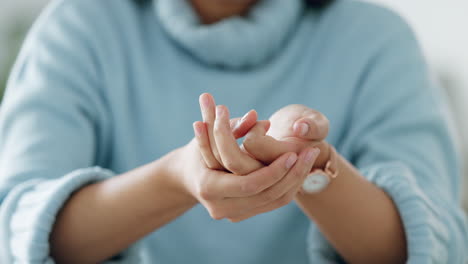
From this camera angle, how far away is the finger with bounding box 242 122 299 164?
0.48 meters

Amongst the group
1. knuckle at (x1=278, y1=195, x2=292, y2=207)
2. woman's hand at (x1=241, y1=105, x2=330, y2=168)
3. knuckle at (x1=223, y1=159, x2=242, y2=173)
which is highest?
woman's hand at (x1=241, y1=105, x2=330, y2=168)

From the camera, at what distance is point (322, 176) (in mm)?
576

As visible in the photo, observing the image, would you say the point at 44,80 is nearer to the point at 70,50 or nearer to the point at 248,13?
the point at 70,50

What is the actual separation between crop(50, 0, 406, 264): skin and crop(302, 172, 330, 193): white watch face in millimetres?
13

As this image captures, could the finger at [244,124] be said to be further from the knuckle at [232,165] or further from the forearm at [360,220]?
the forearm at [360,220]

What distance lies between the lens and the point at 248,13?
891mm

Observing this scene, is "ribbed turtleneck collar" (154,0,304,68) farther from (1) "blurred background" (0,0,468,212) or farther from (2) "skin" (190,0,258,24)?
(1) "blurred background" (0,0,468,212)

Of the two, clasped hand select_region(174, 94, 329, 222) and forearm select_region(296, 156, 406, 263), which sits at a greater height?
clasped hand select_region(174, 94, 329, 222)

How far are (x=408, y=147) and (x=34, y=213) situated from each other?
0.52 metres

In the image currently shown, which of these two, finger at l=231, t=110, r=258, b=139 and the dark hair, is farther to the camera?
the dark hair

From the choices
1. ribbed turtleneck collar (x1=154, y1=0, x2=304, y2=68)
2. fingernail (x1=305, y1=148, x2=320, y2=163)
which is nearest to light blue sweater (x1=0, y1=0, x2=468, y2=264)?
ribbed turtleneck collar (x1=154, y1=0, x2=304, y2=68)

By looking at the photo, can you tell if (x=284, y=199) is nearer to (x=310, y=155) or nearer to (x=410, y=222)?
(x=310, y=155)

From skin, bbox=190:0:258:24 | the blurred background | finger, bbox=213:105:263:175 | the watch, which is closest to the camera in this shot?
finger, bbox=213:105:263:175

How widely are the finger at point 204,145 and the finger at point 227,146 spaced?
16 millimetres
